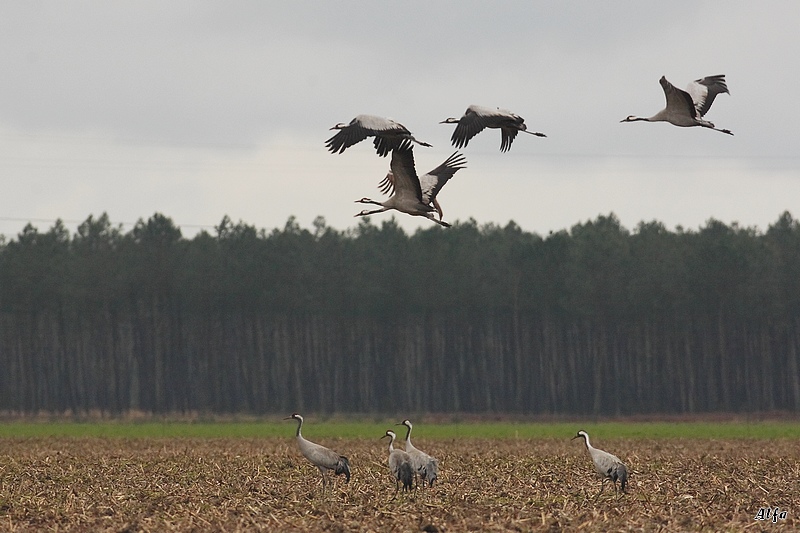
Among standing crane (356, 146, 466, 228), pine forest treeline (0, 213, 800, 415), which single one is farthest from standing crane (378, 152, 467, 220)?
pine forest treeline (0, 213, 800, 415)

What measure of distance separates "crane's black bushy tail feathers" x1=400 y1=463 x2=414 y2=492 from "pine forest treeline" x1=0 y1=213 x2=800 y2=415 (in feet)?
183

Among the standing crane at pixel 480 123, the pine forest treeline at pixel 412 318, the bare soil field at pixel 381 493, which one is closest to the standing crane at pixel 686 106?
the standing crane at pixel 480 123

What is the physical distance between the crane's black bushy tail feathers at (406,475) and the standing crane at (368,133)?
4.27m

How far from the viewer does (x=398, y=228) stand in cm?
8456

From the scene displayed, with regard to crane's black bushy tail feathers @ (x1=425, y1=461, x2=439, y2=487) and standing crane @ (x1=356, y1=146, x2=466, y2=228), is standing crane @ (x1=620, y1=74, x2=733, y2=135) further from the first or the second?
crane's black bushy tail feathers @ (x1=425, y1=461, x2=439, y2=487)

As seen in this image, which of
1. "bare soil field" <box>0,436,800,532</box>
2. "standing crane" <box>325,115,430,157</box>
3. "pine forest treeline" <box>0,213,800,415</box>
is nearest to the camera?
"bare soil field" <box>0,436,800,532</box>

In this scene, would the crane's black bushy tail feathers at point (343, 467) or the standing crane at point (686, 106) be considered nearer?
the standing crane at point (686, 106)

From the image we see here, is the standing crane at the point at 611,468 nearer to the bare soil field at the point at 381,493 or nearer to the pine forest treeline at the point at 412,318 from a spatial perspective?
the bare soil field at the point at 381,493

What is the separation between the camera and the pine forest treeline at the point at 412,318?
73375 mm

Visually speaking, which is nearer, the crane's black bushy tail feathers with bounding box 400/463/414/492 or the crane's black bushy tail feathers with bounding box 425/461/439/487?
the crane's black bushy tail feathers with bounding box 400/463/414/492

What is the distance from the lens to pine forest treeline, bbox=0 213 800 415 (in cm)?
7338

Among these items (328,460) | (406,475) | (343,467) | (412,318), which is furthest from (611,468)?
(412,318)

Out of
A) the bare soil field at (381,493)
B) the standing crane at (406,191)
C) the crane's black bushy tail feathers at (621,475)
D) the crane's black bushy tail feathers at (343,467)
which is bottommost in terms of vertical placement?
the bare soil field at (381,493)

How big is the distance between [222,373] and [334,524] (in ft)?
222
